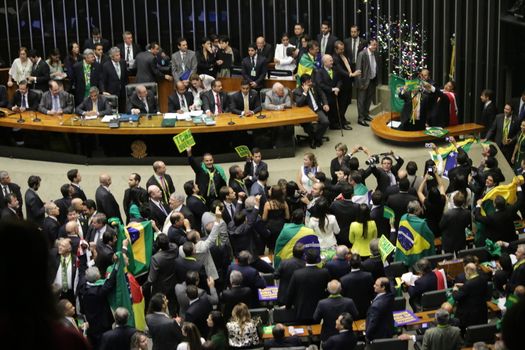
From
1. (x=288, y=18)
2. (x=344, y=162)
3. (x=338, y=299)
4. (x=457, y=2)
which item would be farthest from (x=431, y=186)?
(x=288, y=18)

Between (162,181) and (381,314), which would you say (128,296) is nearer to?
(381,314)

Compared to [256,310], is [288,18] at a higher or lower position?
higher

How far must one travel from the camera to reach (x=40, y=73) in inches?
714

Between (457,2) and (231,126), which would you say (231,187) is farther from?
(457,2)

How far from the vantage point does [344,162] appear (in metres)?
13.9

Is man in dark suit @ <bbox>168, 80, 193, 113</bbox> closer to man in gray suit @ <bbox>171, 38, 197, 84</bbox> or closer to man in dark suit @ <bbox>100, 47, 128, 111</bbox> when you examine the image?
man in gray suit @ <bbox>171, 38, 197, 84</bbox>

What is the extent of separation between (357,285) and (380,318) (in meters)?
0.61

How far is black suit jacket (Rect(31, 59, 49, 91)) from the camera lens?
18141 millimetres

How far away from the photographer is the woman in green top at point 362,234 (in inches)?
452

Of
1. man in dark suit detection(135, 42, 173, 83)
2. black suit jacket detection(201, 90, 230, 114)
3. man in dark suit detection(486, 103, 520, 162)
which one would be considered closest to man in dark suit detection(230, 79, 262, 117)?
black suit jacket detection(201, 90, 230, 114)

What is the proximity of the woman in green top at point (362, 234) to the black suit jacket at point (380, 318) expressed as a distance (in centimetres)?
169

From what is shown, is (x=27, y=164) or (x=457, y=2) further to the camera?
(x=457, y=2)

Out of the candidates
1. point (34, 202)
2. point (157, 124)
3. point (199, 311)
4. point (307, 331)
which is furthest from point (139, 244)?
point (157, 124)

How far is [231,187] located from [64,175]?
4.14 m
